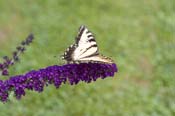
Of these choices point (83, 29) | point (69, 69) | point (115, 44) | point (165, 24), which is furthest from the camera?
point (165, 24)

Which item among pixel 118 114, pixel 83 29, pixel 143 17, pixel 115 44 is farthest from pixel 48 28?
pixel 83 29

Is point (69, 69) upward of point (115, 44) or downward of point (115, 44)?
downward

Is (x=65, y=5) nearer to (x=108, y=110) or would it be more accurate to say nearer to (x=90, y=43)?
(x=108, y=110)

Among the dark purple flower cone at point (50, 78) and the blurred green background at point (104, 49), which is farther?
the blurred green background at point (104, 49)

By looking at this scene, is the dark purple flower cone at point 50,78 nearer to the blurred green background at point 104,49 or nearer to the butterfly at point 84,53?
the butterfly at point 84,53

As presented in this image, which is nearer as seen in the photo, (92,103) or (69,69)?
(69,69)

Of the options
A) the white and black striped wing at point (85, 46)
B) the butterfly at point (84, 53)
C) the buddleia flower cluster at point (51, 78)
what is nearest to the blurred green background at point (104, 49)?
the white and black striped wing at point (85, 46)

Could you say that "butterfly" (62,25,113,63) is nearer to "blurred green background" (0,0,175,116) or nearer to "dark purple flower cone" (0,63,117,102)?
"dark purple flower cone" (0,63,117,102)

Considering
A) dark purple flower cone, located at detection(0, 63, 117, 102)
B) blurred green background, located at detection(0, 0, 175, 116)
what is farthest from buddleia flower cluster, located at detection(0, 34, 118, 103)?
blurred green background, located at detection(0, 0, 175, 116)
